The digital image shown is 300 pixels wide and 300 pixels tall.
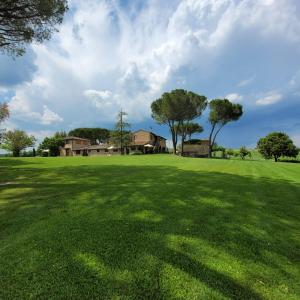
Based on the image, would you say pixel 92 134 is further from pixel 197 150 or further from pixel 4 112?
pixel 4 112

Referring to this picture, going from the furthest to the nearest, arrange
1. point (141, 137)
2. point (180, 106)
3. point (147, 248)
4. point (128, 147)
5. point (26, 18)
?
point (141, 137) → point (128, 147) → point (180, 106) → point (26, 18) → point (147, 248)

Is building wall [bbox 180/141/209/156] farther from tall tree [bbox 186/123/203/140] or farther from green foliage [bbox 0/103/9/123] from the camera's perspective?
green foliage [bbox 0/103/9/123]

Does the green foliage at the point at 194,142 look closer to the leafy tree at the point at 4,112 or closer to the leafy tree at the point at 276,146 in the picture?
the leafy tree at the point at 276,146

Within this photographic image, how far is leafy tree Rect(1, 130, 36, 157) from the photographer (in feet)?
190

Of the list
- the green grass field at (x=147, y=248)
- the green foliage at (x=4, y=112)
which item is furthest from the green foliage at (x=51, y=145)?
the green grass field at (x=147, y=248)

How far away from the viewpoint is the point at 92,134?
84.0 meters

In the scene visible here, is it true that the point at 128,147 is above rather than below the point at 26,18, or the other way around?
below

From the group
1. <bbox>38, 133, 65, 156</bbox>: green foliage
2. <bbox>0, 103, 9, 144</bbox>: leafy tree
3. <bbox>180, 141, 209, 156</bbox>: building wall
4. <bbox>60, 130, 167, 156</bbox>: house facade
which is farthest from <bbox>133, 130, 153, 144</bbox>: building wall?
<bbox>0, 103, 9, 144</bbox>: leafy tree

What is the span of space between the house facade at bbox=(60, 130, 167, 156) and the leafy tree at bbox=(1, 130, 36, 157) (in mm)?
8694

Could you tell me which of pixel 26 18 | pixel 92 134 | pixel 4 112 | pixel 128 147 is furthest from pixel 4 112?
pixel 92 134

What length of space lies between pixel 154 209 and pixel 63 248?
2.36 metres

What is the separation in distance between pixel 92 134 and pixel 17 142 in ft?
91.6

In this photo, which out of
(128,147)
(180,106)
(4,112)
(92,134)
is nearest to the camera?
(4,112)

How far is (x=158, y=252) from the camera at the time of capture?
3520 mm
